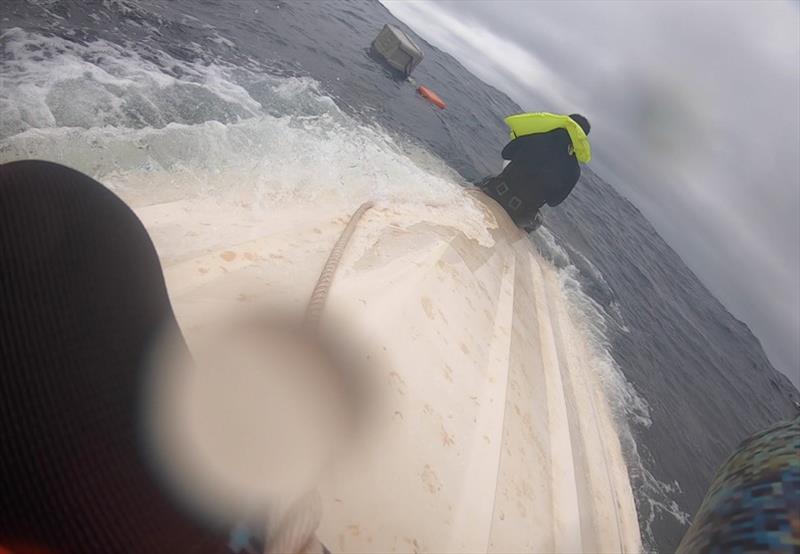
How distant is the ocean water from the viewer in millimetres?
3359

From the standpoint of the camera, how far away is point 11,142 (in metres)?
2.88

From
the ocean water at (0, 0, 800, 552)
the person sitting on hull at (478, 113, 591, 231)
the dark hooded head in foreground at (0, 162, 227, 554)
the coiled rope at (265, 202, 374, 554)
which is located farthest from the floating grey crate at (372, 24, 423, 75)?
the coiled rope at (265, 202, 374, 554)

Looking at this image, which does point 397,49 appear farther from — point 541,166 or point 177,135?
point 177,135

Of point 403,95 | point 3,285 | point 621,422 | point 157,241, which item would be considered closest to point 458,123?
point 403,95

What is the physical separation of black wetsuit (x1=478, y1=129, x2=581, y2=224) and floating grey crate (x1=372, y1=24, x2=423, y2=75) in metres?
6.97

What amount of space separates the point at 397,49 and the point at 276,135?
9.60 meters

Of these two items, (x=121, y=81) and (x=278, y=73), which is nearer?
(x=121, y=81)

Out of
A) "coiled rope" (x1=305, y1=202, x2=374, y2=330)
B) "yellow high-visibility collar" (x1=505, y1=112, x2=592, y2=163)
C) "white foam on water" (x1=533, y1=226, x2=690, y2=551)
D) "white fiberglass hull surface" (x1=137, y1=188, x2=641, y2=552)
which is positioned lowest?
"white foam on water" (x1=533, y1=226, x2=690, y2=551)

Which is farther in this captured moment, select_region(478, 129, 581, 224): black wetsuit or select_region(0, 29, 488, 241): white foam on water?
select_region(478, 129, 581, 224): black wetsuit

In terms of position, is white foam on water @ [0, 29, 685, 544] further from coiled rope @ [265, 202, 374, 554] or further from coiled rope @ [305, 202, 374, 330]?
coiled rope @ [265, 202, 374, 554]

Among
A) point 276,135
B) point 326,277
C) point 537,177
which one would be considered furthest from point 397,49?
point 326,277

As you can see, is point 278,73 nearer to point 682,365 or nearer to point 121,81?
point 121,81

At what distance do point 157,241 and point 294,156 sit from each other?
218 centimetres

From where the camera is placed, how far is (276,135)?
4512 mm
